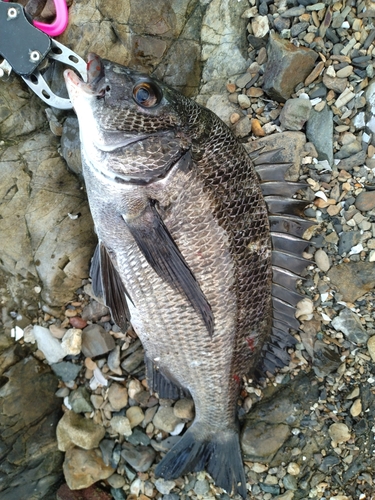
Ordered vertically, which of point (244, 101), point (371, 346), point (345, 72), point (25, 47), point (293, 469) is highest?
point (345, 72)

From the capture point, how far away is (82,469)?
296cm

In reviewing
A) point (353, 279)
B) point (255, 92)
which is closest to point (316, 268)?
point (353, 279)

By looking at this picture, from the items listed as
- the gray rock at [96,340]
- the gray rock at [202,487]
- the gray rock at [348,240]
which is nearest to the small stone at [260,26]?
the gray rock at [348,240]

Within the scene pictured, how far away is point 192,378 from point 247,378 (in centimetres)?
40

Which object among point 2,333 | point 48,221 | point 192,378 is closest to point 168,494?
point 192,378

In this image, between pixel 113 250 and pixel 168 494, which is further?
pixel 168 494

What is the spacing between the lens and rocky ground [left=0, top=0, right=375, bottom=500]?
279 centimetres

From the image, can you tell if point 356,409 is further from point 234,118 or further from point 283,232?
point 234,118

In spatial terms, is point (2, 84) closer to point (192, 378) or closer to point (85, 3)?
point (85, 3)

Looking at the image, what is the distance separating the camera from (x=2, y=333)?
293 cm

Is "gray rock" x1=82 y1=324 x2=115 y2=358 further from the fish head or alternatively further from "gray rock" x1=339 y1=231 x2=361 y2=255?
"gray rock" x1=339 y1=231 x2=361 y2=255

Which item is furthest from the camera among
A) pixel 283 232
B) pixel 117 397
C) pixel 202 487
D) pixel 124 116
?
pixel 117 397

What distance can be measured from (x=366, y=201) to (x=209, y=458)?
6.34 feet

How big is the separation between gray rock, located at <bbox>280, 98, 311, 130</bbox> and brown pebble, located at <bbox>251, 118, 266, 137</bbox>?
6.1 inches
